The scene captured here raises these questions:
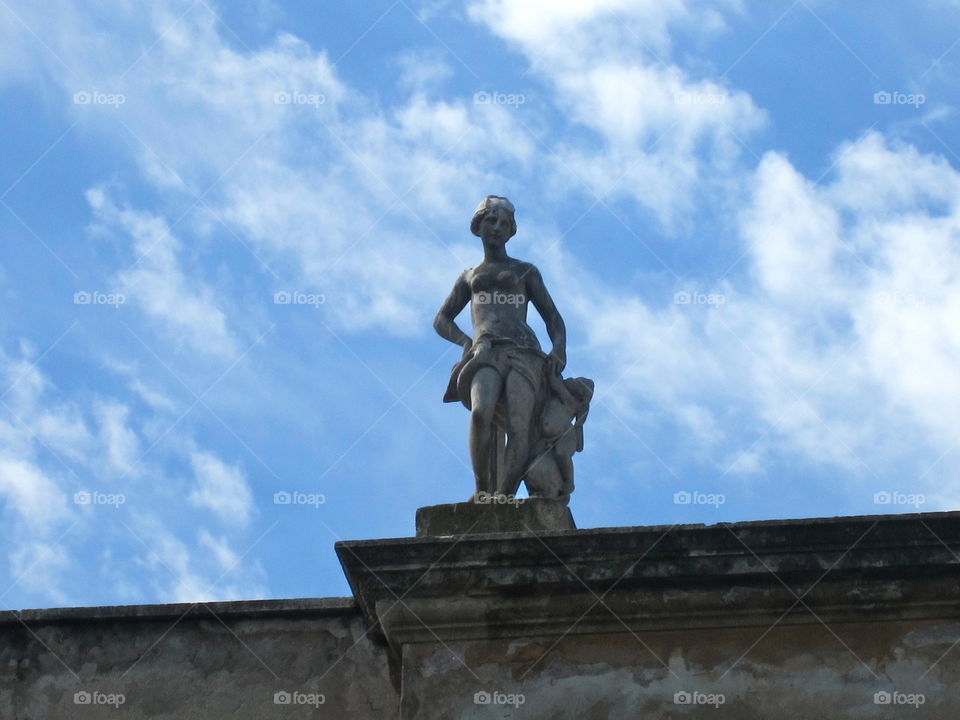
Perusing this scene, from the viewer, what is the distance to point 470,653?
9.27 m

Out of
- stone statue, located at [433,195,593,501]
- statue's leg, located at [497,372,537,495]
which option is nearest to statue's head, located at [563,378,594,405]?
stone statue, located at [433,195,593,501]

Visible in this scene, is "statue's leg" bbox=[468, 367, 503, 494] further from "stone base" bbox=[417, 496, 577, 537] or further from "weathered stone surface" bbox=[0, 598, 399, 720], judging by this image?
"weathered stone surface" bbox=[0, 598, 399, 720]

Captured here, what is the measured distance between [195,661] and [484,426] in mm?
2240

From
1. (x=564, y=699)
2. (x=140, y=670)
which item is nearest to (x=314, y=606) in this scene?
(x=140, y=670)

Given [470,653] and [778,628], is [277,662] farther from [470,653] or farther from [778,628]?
[778,628]

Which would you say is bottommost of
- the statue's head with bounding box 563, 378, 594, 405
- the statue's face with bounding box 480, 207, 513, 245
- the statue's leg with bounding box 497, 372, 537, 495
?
the statue's leg with bounding box 497, 372, 537, 495

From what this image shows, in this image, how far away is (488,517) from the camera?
9.95m

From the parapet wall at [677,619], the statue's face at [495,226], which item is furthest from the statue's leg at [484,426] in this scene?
the parapet wall at [677,619]

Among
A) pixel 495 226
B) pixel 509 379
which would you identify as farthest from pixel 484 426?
pixel 495 226

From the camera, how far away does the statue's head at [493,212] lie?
11.6 metres

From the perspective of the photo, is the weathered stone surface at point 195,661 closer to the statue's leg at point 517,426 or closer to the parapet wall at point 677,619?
the parapet wall at point 677,619

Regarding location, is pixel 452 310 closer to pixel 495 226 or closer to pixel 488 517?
pixel 495 226

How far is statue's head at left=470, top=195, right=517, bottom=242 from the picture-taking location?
11.6 meters

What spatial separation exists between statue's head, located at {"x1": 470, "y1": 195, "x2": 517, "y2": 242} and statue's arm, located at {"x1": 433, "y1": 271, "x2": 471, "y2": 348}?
12.8 inches
